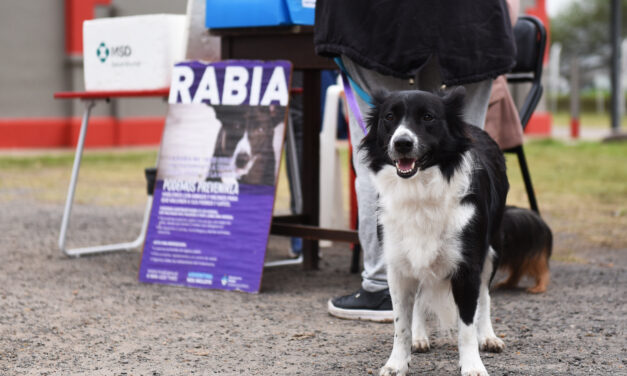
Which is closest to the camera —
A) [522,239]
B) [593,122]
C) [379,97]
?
[379,97]

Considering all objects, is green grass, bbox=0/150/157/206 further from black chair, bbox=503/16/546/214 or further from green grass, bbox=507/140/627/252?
black chair, bbox=503/16/546/214

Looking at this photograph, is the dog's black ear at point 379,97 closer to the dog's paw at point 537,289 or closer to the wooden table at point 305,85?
the wooden table at point 305,85

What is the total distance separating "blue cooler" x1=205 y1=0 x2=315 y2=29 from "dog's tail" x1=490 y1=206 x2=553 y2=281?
1.51 meters

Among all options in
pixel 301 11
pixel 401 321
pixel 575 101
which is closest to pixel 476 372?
pixel 401 321

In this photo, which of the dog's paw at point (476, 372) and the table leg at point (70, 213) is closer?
the dog's paw at point (476, 372)

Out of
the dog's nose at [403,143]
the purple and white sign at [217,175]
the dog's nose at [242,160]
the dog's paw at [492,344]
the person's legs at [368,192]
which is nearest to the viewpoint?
the dog's nose at [403,143]

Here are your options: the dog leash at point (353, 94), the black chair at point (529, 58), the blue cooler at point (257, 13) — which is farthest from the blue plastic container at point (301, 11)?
the black chair at point (529, 58)

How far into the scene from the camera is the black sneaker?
159 inches

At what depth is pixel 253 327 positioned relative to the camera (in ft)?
12.8

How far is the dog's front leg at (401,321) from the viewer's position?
3.20 m

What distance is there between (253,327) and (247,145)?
1.27 metres

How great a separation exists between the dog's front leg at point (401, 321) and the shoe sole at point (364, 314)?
29.1 inches

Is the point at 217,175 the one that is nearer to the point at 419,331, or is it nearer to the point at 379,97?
the point at 419,331

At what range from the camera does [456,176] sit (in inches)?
122
